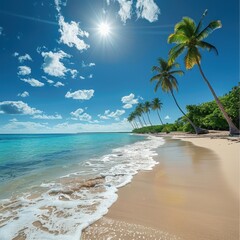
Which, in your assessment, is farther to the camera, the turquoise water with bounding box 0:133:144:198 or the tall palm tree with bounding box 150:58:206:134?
the tall palm tree with bounding box 150:58:206:134

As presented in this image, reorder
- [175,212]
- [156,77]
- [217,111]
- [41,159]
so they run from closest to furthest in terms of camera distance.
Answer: [175,212] < [41,159] < [217,111] < [156,77]

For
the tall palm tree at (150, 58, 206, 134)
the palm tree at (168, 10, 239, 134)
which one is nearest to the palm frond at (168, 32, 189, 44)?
the palm tree at (168, 10, 239, 134)

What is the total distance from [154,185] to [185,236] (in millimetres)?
2504

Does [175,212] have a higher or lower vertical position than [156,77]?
lower

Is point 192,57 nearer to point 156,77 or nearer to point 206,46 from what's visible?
point 206,46

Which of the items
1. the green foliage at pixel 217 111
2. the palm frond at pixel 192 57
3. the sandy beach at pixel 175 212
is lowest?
the sandy beach at pixel 175 212

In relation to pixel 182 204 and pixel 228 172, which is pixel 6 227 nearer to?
pixel 182 204

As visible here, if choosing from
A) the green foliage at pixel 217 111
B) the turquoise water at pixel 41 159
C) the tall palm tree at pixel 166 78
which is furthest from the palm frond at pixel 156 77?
the turquoise water at pixel 41 159

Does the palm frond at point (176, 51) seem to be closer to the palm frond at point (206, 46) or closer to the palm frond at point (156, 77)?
the palm frond at point (206, 46)

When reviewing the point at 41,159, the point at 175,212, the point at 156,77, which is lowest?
the point at 175,212

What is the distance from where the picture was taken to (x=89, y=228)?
2.86 metres

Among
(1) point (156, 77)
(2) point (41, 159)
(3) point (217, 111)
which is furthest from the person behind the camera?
(1) point (156, 77)

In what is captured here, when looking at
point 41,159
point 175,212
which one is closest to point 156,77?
point 41,159

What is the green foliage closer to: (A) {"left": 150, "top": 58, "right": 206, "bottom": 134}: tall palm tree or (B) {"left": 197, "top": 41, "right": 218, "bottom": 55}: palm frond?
(A) {"left": 150, "top": 58, "right": 206, "bottom": 134}: tall palm tree
